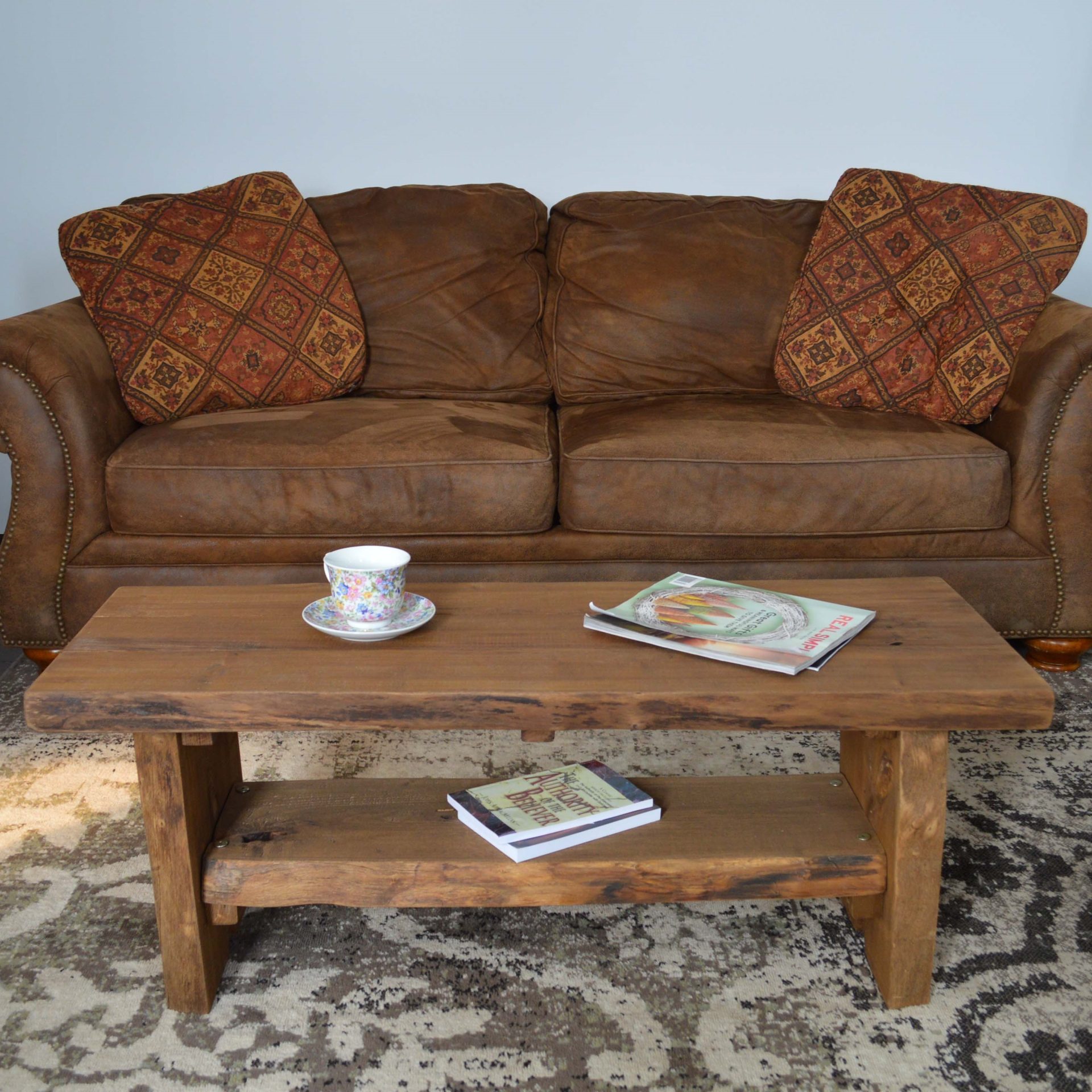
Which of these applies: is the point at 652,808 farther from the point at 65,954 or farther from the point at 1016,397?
the point at 1016,397

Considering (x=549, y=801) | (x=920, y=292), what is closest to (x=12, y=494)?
(x=549, y=801)

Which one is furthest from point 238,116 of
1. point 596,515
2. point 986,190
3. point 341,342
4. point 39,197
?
point 986,190

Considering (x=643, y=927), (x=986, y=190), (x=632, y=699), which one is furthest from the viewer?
(x=986, y=190)

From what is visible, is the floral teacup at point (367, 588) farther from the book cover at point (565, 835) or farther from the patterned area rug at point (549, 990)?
the patterned area rug at point (549, 990)

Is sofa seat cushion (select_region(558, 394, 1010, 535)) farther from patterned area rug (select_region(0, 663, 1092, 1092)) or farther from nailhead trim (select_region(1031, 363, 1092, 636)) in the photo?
patterned area rug (select_region(0, 663, 1092, 1092))

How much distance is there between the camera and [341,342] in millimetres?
2367

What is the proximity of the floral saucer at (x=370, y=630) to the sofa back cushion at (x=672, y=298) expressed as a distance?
4.15ft

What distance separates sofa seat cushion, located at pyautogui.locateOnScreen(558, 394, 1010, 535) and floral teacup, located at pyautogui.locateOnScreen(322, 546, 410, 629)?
2.75 feet

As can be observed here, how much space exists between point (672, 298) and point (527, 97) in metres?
0.76

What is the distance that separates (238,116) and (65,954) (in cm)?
217

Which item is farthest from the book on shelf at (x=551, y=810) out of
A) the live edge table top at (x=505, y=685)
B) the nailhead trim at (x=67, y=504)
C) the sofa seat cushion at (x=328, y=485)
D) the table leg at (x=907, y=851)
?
the nailhead trim at (x=67, y=504)

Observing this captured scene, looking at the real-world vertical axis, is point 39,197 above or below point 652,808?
above

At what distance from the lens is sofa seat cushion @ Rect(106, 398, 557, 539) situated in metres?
2.00

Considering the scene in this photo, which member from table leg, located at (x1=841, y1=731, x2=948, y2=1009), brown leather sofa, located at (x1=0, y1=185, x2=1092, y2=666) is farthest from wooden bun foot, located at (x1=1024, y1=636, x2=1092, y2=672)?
table leg, located at (x1=841, y1=731, x2=948, y2=1009)
